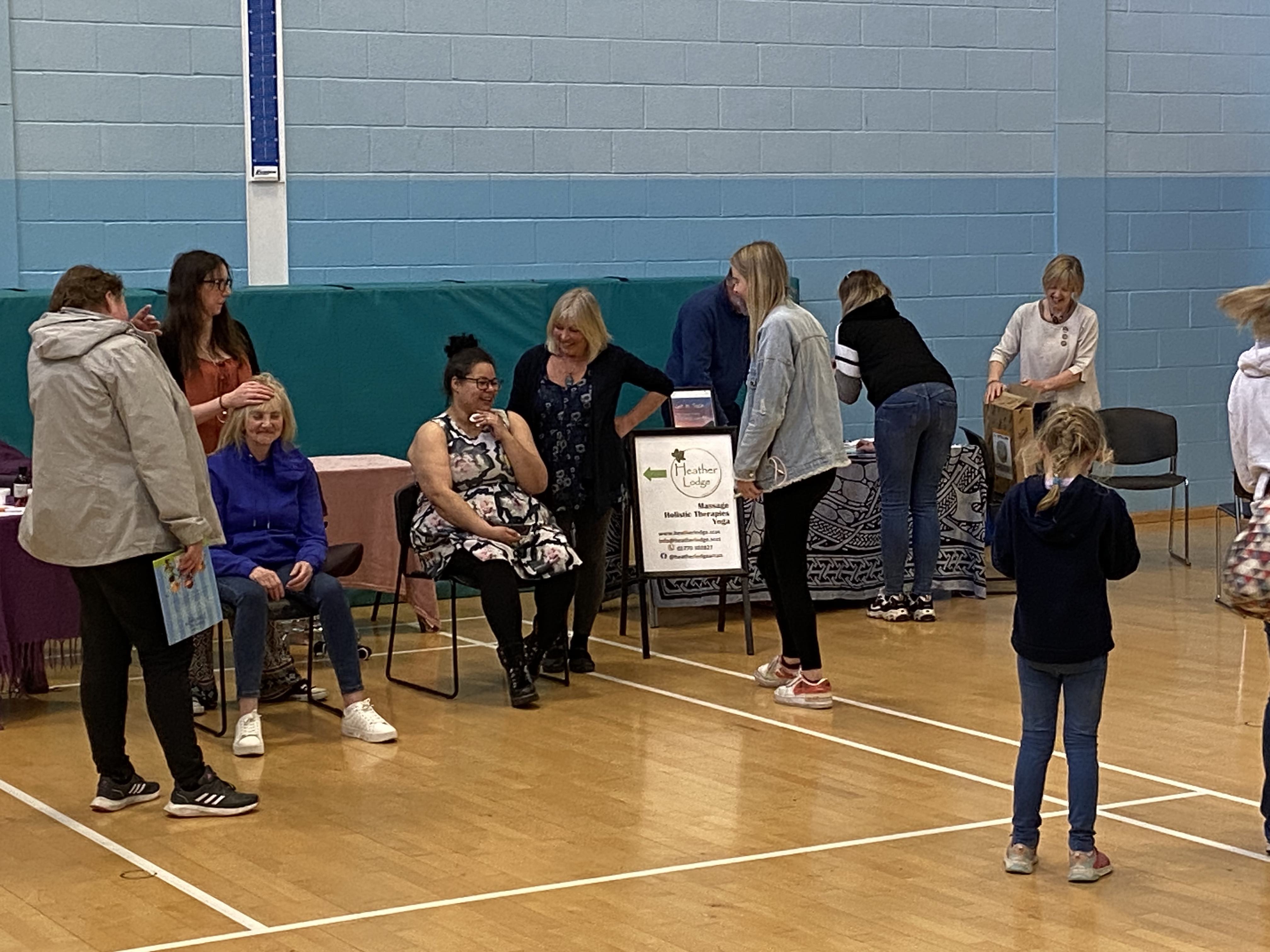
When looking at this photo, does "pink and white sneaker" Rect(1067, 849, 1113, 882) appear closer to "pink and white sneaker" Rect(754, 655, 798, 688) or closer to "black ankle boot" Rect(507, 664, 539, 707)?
"pink and white sneaker" Rect(754, 655, 798, 688)

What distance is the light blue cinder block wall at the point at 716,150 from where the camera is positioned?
803cm

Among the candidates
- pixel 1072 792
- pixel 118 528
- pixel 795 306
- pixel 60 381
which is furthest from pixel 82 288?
pixel 1072 792

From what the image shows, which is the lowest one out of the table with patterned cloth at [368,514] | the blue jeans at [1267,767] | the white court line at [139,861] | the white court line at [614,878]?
the white court line at [139,861]

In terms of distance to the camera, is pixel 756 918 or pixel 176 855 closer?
pixel 756 918

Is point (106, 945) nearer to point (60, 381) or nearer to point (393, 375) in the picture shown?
point (60, 381)

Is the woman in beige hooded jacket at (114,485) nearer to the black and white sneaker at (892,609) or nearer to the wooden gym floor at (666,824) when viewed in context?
the wooden gym floor at (666,824)

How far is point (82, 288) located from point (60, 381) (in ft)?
0.83

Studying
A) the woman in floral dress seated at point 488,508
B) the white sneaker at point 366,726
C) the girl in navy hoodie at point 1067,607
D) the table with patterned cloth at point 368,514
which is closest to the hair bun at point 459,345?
the woman in floral dress seated at point 488,508

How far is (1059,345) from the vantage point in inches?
341

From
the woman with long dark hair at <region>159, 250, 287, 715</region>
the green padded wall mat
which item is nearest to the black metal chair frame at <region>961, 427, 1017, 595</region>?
the green padded wall mat

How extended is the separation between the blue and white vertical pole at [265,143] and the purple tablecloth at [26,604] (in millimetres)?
2451

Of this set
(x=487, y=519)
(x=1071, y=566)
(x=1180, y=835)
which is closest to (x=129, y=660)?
(x=487, y=519)

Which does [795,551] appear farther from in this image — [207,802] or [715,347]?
[715,347]

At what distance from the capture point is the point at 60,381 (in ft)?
15.4
